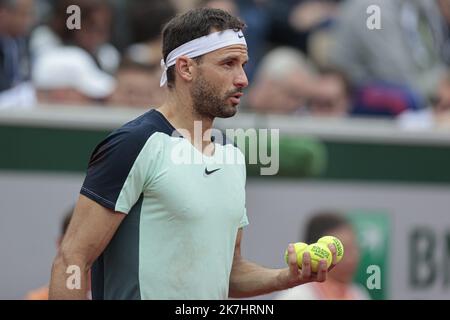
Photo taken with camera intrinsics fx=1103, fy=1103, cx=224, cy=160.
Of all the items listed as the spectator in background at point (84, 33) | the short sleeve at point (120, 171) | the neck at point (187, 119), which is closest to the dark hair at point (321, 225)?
the spectator in background at point (84, 33)

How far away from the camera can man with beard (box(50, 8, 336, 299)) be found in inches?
182

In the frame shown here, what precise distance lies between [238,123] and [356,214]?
3.99 feet

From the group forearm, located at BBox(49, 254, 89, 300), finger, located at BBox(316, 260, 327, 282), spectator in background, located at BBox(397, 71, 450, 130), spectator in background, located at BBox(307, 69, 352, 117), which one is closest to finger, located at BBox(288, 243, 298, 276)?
finger, located at BBox(316, 260, 327, 282)

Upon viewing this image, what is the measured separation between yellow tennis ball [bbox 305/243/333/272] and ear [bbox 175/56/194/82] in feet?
3.07

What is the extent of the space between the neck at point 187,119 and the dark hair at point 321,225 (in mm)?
3090

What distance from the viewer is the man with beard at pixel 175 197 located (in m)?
4.62

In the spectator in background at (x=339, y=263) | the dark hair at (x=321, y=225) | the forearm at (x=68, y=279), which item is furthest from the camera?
the dark hair at (x=321, y=225)

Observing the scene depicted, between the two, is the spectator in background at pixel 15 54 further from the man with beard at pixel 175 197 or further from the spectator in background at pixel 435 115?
the man with beard at pixel 175 197

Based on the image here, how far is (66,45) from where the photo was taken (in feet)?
31.1

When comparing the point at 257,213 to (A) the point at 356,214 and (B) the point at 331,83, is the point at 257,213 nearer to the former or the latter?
(A) the point at 356,214

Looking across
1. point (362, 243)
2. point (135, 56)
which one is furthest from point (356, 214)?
point (135, 56)

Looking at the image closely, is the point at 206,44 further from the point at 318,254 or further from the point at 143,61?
the point at 143,61

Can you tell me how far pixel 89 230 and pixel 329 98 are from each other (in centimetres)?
551

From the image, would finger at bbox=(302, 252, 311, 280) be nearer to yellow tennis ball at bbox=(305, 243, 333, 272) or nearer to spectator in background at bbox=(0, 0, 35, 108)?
yellow tennis ball at bbox=(305, 243, 333, 272)
